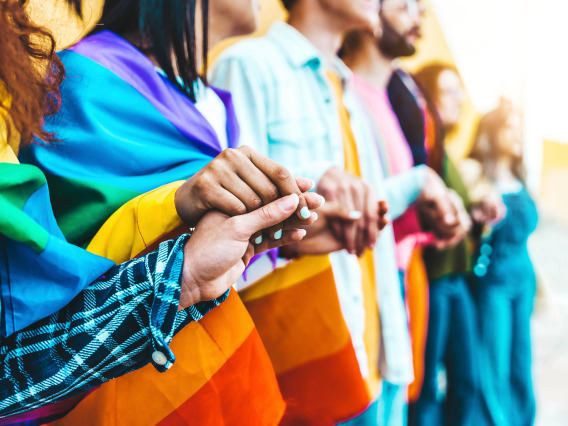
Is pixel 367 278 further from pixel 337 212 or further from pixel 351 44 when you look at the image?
pixel 351 44

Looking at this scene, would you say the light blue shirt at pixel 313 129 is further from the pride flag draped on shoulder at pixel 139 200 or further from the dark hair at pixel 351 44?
the pride flag draped on shoulder at pixel 139 200

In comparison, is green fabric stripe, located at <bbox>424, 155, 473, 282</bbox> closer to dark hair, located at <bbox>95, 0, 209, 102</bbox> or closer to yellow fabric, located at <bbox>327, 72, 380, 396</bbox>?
yellow fabric, located at <bbox>327, 72, 380, 396</bbox>

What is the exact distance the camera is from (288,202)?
1.89 feet

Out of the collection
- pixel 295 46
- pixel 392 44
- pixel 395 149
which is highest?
pixel 295 46

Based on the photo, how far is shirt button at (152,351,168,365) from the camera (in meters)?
0.53

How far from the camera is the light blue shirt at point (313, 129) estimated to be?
3.16 ft

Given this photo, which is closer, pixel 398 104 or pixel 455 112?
pixel 398 104

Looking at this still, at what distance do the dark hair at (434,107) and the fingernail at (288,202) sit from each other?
1026mm

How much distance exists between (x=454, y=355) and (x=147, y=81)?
51.4 inches

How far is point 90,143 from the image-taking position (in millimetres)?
679

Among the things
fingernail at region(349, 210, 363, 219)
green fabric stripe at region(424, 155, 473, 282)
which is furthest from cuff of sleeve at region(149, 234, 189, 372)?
green fabric stripe at region(424, 155, 473, 282)

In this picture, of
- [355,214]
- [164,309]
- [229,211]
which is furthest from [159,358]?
[355,214]

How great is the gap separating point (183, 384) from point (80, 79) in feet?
1.49

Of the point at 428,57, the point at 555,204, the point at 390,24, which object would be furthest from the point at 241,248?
the point at 555,204
